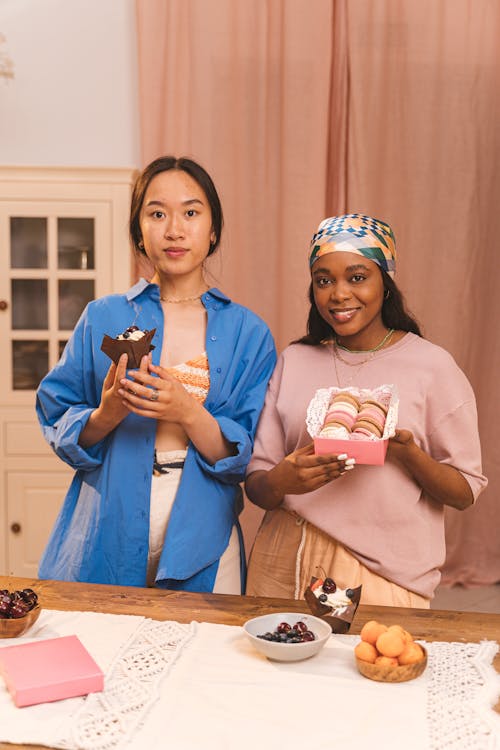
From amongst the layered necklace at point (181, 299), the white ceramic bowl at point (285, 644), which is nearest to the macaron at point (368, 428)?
the white ceramic bowl at point (285, 644)

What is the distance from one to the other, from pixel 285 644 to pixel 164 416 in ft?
2.02

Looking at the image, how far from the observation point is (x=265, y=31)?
155 inches

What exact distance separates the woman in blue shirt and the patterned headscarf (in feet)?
0.95

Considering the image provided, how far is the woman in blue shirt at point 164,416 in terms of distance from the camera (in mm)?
1858

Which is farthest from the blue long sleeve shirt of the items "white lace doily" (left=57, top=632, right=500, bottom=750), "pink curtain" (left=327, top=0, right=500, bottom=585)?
"pink curtain" (left=327, top=0, right=500, bottom=585)

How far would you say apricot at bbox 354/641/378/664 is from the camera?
1342 millimetres

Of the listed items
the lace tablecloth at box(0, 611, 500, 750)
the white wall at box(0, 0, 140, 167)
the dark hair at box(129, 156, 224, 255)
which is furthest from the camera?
the white wall at box(0, 0, 140, 167)

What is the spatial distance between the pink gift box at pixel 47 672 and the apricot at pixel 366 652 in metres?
0.42

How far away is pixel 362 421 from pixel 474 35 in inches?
118

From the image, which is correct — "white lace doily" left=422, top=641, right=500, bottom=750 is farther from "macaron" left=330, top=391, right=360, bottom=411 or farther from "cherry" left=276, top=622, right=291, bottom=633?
"macaron" left=330, top=391, right=360, bottom=411

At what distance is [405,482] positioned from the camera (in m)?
1.80

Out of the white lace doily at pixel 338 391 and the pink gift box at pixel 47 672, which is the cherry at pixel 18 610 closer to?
the pink gift box at pixel 47 672

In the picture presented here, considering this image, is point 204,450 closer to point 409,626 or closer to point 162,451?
point 162,451

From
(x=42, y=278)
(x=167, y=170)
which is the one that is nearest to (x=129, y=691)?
(x=167, y=170)
